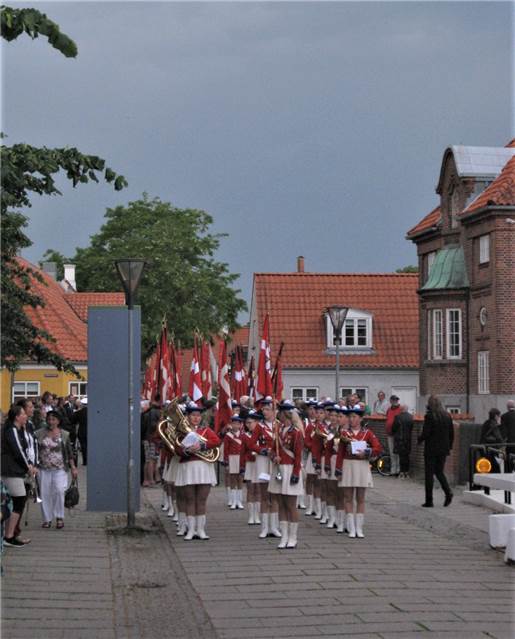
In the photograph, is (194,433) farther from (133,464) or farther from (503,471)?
(503,471)

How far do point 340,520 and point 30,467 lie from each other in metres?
4.63

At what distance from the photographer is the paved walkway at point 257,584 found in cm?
1096

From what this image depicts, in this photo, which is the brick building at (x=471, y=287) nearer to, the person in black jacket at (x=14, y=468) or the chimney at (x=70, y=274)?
the person in black jacket at (x=14, y=468)

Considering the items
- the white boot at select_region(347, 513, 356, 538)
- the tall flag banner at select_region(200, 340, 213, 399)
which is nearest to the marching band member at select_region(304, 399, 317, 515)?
the white boot at select_region(347, 513, 356, 538)

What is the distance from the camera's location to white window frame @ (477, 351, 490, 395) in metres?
46.8

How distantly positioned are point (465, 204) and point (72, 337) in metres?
20.2

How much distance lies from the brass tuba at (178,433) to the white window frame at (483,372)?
30.0 m

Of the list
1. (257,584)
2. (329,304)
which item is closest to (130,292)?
(257,584)

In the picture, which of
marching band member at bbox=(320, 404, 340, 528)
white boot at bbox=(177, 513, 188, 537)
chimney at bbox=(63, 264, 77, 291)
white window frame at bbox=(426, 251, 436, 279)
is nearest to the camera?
white boot at bbox=(177, 513, 188, 537)

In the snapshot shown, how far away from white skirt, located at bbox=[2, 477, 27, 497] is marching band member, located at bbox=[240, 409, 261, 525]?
11.4ft

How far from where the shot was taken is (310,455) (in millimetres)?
20281

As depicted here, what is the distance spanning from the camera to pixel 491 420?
2480cm

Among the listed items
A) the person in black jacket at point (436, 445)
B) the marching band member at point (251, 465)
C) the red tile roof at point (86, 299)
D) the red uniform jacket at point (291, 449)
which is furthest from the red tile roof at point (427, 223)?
the red uniform jacket at point (291, 449)

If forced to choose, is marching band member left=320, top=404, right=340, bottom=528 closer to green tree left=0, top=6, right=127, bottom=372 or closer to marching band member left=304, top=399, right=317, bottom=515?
marching band member left=304, top=399, right=317, bottom=515
